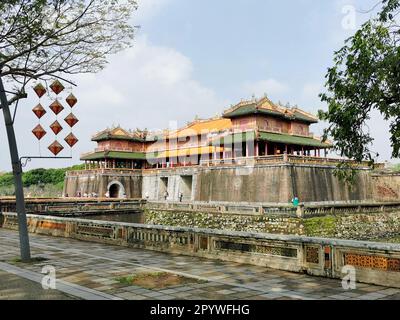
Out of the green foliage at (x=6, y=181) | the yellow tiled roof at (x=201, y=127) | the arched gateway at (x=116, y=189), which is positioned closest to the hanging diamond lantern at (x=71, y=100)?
the yellow tiled roof at (x=201, y=127)

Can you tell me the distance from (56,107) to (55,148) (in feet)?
4.02

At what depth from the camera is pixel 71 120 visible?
1055cm

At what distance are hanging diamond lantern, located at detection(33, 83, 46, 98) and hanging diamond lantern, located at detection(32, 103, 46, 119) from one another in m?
0.27

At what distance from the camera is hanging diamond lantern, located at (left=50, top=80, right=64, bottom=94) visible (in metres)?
10.3

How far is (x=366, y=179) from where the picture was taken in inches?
1523

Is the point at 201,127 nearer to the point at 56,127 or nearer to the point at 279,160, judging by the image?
the point at 279,160

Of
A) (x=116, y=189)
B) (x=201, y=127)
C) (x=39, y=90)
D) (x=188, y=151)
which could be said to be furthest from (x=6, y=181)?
(x=39, y=90)

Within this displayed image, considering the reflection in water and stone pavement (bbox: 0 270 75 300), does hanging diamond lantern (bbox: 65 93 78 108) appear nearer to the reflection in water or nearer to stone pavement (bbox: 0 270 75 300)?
stone pavement (bbox: 0 270 75 300)

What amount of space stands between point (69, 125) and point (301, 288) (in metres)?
7.21

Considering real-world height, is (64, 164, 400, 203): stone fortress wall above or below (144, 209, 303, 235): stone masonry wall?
above

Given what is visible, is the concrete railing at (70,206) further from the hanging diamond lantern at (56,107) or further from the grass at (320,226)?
the hanging diamond lantern at (56,107)

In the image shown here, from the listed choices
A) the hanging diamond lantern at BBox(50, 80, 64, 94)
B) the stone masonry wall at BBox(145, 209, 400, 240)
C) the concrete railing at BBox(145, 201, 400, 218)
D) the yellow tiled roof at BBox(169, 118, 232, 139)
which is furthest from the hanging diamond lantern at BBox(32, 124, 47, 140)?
the yellow tiled roof at BBox(169, 118, 232, 139)

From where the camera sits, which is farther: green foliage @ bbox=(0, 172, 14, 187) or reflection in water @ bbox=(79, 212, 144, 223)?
green foliage @ bbox=(0, 172, 14, 187)

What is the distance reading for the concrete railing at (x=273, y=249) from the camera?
673cm
